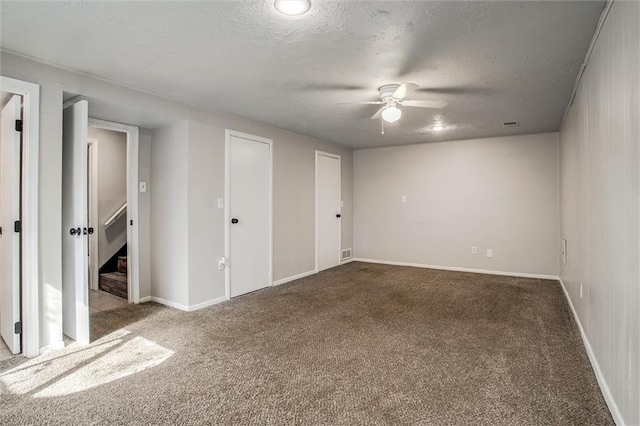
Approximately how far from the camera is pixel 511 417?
176cm

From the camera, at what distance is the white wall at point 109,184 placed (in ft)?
14.9

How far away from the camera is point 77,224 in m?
2.71

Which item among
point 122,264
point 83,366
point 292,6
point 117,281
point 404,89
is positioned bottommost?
point 83,366

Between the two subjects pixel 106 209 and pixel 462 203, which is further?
pixel 462 203

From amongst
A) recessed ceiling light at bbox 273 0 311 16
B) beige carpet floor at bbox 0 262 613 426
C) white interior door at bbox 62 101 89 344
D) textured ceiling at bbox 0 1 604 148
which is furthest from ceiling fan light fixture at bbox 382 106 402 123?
white interior door at bbox 62 101 89 344

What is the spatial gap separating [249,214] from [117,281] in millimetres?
1846

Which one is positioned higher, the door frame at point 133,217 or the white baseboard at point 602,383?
the door frame at point 133,217

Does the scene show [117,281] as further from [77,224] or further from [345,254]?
[345,254]

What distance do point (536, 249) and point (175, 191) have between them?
16.6 feet

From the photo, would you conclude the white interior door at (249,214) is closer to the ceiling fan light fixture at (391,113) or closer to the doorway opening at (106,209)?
the doorway opening at (106,209)

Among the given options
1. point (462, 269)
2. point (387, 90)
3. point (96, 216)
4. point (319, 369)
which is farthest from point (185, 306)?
point (462, 269)

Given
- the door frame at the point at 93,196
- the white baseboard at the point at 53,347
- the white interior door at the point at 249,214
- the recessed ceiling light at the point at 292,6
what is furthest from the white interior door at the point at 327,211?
the recessed ceiling light at the point at 292,6

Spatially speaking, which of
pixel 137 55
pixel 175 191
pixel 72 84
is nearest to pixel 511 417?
pixel 137 55

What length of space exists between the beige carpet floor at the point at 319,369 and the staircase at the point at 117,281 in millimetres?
653
